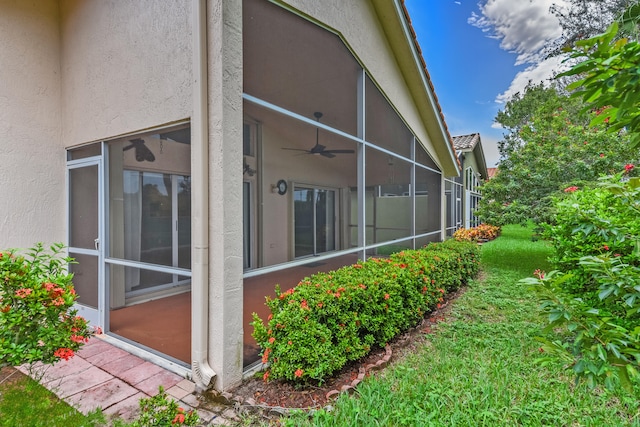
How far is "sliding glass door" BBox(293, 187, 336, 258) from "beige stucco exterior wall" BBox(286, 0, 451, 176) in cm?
278

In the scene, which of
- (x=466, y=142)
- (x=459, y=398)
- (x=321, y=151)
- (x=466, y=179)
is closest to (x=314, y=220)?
(x=321, y=151)

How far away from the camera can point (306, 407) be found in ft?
10.1

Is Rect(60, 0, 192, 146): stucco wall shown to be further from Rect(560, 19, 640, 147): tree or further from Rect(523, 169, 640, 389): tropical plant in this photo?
Rect(523, 169, 640, 389): tropical plant

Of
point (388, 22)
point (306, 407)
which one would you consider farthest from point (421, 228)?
point (306, 407)

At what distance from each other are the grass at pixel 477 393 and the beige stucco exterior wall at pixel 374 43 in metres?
5.00

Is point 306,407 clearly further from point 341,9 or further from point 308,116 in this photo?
point 341,9

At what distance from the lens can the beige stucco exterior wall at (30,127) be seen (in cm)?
453

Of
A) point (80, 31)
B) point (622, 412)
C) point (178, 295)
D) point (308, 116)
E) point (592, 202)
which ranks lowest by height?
point (622, 412)

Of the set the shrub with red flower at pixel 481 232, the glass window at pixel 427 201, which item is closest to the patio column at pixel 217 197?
the glass window at pixel 427 201

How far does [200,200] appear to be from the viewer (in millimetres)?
3289

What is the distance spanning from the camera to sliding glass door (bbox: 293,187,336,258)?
549cm

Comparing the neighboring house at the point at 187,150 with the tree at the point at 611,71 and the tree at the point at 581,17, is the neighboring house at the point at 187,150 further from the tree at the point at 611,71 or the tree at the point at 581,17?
the tree at the point at 581,17

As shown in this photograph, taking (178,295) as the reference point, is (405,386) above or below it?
below

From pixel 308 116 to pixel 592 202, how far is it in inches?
198
